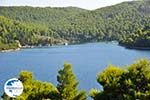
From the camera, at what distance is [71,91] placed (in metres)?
27.4

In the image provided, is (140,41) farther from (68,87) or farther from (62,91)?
(62,91)

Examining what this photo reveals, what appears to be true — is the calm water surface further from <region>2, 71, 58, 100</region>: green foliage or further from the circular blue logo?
the circular blue logo

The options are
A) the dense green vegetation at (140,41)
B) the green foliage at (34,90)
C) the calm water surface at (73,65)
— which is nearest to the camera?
the green foliage at (34,90)

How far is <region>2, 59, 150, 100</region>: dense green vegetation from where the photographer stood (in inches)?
1008

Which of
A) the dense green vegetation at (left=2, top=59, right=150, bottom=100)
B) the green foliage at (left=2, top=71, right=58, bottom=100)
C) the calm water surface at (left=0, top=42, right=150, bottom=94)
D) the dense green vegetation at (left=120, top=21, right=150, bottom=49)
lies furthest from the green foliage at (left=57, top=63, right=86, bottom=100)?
the dense green vegetation at (left=120, top=21, right=150, bottom=49)

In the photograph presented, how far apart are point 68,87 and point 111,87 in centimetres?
279

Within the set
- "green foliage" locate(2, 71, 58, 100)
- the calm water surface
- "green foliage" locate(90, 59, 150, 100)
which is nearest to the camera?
"green foliage" locate(90, 59, 150, 100)

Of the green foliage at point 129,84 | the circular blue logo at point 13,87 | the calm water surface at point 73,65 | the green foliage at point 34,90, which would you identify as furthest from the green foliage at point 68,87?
the calm water surface at point 73,65

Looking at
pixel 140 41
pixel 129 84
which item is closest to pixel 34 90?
pixel 129 84

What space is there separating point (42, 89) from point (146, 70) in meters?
6.83

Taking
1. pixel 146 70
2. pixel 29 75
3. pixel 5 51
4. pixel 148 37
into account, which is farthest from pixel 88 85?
pixel 5 51

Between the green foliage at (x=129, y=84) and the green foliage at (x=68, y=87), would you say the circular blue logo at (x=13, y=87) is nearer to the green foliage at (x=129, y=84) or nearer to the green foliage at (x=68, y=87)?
the green foliage at (x=129, y=84)

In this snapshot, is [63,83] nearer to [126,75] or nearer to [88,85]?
[126,75]

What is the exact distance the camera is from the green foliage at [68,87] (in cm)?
2734
